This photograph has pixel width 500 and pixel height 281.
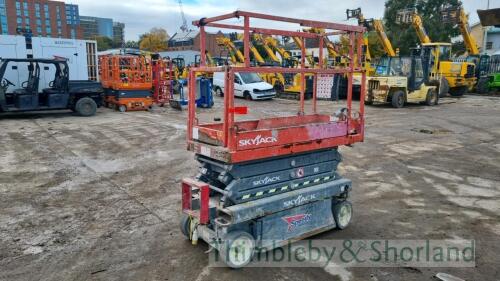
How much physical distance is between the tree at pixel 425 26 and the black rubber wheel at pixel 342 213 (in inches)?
1353

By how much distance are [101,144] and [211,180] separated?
6.46 meters

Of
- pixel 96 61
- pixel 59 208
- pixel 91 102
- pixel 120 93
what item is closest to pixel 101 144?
pixel 59 208

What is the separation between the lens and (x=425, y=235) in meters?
4.96

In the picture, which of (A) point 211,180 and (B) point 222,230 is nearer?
(B) point 222,230

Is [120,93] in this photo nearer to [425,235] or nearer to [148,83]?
[148,83]

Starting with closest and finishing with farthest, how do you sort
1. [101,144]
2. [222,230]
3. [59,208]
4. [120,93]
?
[222,230] < [59,208] < [101,144] < [120,93]

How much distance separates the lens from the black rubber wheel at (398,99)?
18.3 meters

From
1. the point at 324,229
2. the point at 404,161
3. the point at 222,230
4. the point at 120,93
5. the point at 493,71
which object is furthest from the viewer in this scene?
the point at 493,71

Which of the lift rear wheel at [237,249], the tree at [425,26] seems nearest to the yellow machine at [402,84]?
the lift rear wheel at [237,249]

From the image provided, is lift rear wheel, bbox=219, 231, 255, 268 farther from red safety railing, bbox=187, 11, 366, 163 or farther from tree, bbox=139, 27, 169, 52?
tree, bbox=139, 27, 169, 52

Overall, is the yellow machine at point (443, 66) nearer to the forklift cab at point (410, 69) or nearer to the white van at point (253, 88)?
the forklift cab at point (410, 69)

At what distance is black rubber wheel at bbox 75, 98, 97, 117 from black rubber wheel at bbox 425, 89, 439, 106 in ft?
49.2

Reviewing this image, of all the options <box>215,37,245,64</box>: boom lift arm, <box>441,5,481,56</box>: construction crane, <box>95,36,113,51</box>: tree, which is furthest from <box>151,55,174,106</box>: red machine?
<box>95,36,113,51</box>: tree

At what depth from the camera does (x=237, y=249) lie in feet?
13.5
